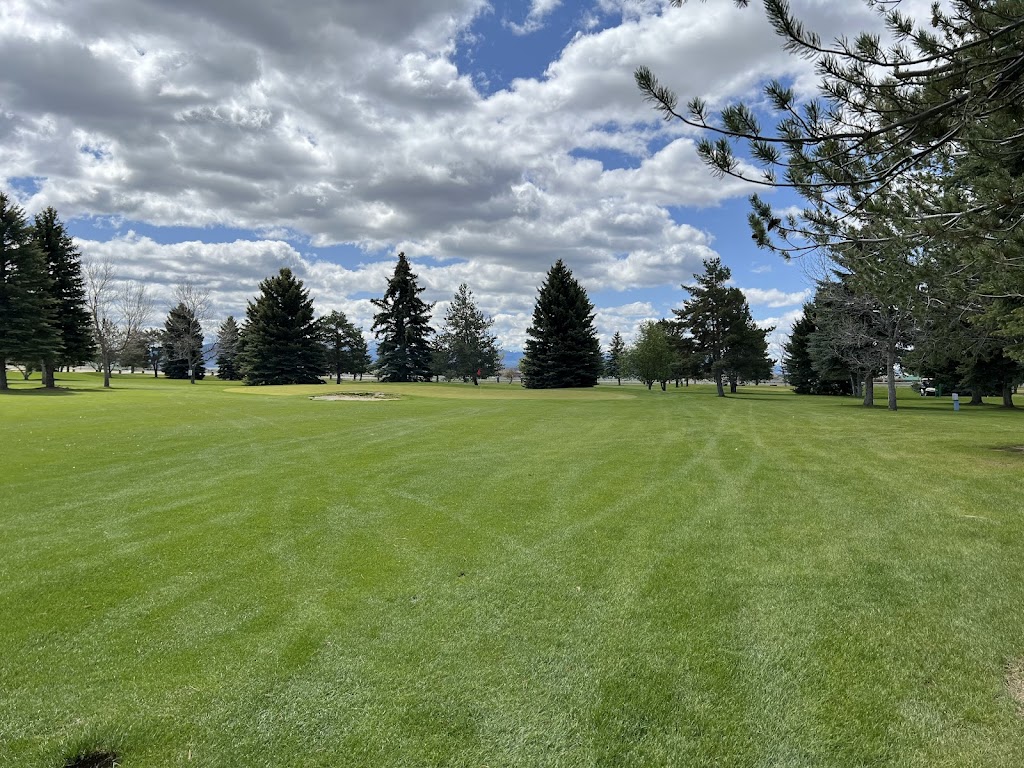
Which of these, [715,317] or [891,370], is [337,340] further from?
[891,370]

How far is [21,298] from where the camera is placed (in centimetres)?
3186

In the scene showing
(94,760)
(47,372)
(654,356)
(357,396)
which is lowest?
(94,760)

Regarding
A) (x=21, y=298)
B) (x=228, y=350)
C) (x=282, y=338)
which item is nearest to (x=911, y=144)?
(x=21, y=298)

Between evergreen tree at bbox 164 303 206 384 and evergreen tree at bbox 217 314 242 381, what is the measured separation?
2601mm

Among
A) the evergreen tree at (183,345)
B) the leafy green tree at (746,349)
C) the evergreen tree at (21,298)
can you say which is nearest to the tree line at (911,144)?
the leafy green tree at (746,349)

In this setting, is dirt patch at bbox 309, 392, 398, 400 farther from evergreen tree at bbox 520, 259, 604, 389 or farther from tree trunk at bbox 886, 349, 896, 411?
tree trunk at bbox 886, 349, 896, 411

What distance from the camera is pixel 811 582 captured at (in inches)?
185

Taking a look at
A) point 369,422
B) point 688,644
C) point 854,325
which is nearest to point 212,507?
point 688,644

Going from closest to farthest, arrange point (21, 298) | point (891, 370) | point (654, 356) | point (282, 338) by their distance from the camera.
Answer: point (891, 370)
point (21, 298)
point (654, 356)
point (282, 338)

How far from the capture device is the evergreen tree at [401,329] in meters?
58.8

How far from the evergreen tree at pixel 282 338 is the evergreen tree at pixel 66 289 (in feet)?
50.1

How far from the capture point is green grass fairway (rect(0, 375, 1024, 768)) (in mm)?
2771

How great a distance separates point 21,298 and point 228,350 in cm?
4153

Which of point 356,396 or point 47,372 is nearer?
point 356,396
